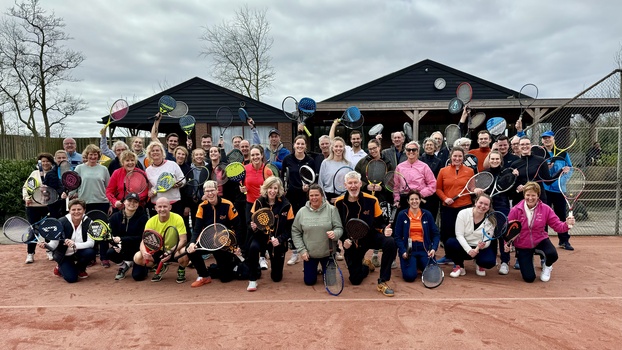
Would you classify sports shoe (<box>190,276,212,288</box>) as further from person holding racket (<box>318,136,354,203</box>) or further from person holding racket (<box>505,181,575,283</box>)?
person holding racket (<box>505,181,575,283</box>)

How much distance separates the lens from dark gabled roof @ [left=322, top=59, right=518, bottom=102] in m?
17.2

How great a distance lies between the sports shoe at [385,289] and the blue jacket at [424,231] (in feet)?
2.14

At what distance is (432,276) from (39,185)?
21.1ft

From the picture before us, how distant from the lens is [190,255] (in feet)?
16.4

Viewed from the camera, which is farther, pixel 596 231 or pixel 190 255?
pixel 596 231

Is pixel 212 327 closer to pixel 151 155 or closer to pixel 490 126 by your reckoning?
pixel 151 155

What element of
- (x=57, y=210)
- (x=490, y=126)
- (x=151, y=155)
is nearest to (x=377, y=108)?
(x=490, y=126)

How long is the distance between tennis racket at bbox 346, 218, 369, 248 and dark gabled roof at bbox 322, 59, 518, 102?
1319 centimetres

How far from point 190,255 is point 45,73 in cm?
1989

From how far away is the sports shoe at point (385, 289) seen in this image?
177 inches

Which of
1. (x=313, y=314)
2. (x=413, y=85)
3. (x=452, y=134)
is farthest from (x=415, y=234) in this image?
(x=413, y=85)

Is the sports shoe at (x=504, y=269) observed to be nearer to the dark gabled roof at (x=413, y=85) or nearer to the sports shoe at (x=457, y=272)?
the sports shoe at (x=457, y=272)

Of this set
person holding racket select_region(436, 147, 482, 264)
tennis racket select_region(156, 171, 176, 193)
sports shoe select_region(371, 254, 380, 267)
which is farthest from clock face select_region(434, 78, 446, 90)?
tennis racket select_region(156, 171, 176, 193)

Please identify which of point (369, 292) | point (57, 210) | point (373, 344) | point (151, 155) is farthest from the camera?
point (57, 210)
